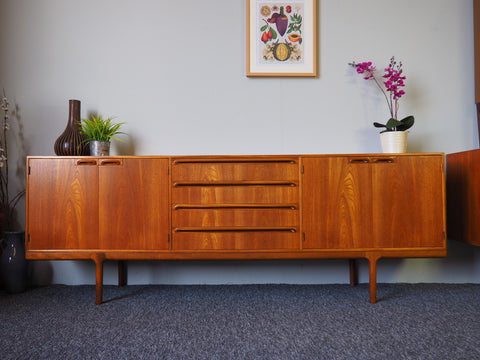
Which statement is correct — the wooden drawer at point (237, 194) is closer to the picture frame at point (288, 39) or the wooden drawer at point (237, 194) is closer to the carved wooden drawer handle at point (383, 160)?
the carved wooden drawer handle at point (383, 160)

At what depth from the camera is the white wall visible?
2111 millimetres

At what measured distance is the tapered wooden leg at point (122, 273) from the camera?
2.05 meters

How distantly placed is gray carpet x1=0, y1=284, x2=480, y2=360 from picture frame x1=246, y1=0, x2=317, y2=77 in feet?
4.88

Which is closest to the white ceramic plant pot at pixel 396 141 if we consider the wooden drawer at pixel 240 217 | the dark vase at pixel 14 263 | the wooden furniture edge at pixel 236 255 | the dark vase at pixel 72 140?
the wooden furniture edge at pixel 236 255

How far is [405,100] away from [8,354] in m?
2.59

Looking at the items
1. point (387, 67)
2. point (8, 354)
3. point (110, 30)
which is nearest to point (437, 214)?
point (387, 67)

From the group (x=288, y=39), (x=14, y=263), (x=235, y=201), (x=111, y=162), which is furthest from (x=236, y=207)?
(x=14, y=263)

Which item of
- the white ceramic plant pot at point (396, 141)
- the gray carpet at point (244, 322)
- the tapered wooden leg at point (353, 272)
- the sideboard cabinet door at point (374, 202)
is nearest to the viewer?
the gray carpet at point (244, 322)

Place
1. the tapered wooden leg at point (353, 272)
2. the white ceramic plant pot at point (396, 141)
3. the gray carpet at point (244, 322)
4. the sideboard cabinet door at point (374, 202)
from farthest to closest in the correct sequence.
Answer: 1. the tapered wooden leg at point (353, 272)
2. the white ceramic plant pot at point (396, 141)
3. the sideboard cabinet door at point (374, 202)
4. the gray carpet at point (244, 322)

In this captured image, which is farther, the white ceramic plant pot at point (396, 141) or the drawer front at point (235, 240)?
the white ceramic plant pot at point (396, 141)

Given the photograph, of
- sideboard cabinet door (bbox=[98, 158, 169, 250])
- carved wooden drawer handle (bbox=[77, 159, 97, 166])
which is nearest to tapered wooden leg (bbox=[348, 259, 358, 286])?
sideboard cabinet door (bbox=[98, 158, 169, 250])

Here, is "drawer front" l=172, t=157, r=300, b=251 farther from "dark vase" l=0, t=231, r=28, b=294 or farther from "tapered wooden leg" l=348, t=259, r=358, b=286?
"dark vase" l=0, t=231, r=28, b=294

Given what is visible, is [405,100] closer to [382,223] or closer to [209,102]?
[382,223]

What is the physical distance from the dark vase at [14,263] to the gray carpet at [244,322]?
0.28 feet
